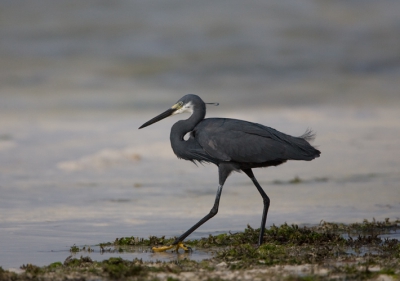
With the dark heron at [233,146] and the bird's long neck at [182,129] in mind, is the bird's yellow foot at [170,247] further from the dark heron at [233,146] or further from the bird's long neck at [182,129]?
the bird's long neck at [182,129]

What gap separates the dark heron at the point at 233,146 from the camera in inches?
363

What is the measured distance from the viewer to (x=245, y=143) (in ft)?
30.4

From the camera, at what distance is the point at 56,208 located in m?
12.6

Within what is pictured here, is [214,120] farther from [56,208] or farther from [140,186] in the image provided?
[140,186]

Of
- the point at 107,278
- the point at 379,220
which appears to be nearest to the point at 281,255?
the point at 107,278

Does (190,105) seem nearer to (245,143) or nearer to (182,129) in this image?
(182,129)

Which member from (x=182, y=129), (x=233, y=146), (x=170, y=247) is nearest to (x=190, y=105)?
(x=182, y=129)

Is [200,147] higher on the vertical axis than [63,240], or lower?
higher

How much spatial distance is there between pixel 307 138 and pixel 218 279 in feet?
13.5

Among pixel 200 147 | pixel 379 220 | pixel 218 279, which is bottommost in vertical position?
pixel 218 279

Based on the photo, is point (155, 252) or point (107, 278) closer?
point (107, 278)

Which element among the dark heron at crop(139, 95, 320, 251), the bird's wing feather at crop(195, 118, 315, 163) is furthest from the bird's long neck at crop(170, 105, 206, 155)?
the bird's wing feather at crop(195, 118, 315, 163)

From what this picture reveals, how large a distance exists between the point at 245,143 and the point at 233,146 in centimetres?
18

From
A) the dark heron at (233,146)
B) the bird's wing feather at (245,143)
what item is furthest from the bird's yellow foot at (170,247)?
the bird's wing feather at (245,143)
